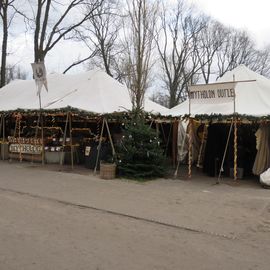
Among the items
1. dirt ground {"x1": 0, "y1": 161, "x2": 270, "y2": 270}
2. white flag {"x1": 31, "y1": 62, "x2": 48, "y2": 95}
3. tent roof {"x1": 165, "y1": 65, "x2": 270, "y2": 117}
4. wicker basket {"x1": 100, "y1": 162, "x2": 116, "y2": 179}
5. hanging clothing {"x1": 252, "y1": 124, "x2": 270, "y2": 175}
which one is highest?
white flag {"x1": 31, "y1": 62, "x2": 48, "y2": 95}

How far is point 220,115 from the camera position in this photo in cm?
1399

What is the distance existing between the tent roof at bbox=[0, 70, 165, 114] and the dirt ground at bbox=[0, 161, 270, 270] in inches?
171

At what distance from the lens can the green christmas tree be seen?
14.5 m

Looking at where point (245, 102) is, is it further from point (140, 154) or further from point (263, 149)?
point (140, 154)

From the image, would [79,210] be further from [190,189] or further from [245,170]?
[245,170]

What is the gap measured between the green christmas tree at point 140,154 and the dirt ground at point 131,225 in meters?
0.65

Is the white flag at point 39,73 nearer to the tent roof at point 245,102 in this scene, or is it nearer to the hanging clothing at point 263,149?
the tent roof at point 245,102

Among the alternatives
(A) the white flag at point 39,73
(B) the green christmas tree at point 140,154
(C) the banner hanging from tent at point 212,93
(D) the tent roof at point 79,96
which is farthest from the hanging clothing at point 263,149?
(A) the white flag at point 39,73

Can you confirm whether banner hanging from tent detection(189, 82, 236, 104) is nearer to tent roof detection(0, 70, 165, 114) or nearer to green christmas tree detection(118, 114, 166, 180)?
green christmas tree detection(118, 114, 166, 180)

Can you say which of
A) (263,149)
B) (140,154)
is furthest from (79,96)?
(263,149)

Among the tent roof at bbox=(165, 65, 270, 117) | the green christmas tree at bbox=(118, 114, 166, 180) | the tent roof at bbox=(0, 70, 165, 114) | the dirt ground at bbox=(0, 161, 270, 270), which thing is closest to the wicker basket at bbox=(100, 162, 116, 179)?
the green christmas tree at bbox=(118, 114, 166, 180)

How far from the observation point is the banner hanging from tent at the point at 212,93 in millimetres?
14433

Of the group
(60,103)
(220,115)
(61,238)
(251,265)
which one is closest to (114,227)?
(61,238)

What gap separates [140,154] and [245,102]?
4.10 metres
